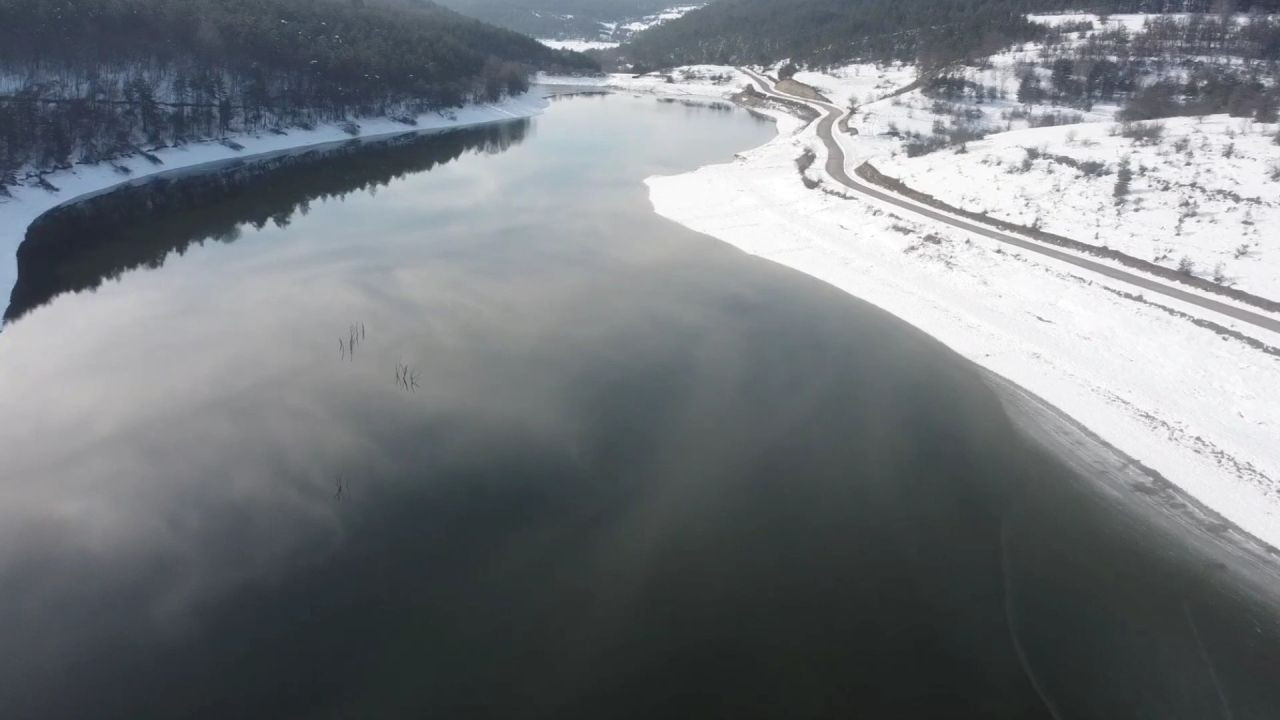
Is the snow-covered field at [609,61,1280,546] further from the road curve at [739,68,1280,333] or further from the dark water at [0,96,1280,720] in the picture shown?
the dark water at [0,96,1280,720]

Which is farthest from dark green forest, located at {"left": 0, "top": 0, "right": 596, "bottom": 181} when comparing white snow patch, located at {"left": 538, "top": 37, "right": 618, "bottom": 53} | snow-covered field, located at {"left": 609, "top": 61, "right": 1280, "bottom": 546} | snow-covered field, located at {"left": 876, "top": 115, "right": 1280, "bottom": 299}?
white snow patch, located at {"left": 538, "top": 37, "right": 618, "bottom": 53}

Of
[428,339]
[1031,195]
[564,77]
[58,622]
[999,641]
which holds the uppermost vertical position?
[564,77]

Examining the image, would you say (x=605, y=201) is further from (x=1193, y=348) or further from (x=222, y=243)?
(x=1193, y=348)

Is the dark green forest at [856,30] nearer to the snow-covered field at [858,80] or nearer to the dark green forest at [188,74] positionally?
the snow-covered field at [858,80]

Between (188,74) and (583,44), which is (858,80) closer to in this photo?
(188,74)

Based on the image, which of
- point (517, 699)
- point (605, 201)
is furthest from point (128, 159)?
point (517, 699)

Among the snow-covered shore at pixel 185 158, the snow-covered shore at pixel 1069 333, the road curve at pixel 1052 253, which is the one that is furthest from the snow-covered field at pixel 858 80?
the snow-covered shore at pixel 1069 333
